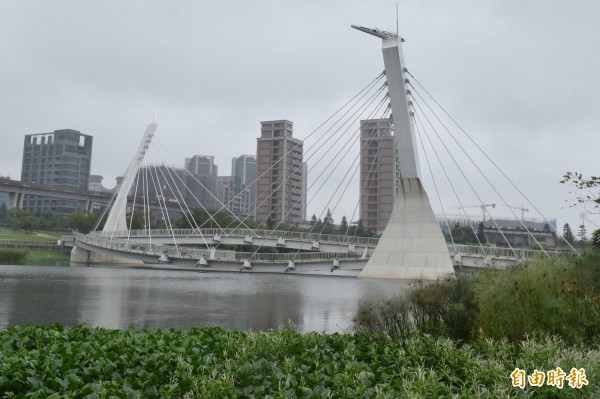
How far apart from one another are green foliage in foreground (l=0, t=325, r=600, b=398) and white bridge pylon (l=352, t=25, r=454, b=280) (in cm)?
2998

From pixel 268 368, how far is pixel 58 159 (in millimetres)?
154555

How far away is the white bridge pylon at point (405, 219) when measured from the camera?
120ft

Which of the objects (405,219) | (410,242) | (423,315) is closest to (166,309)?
(423,315)

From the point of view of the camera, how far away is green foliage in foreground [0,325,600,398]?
4.75 m

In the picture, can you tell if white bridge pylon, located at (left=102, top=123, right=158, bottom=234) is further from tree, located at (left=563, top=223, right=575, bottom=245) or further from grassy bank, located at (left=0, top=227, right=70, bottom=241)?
tree, located at (left=563, top=223, right=575, bottom=245)

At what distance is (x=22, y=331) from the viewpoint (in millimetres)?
7914

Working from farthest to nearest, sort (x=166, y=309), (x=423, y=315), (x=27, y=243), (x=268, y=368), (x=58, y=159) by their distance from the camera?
(x=58, y=159) → (x=27, y=243) → (x=166, y=309) → (x=423, y=315) → (x=268, y=368)

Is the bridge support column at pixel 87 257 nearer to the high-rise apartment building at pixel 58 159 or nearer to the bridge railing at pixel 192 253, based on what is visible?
the bridge railing at pixel 192 253

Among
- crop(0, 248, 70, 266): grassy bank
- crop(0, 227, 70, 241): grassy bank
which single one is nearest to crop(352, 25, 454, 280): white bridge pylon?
crop(0, 248, 70, 266): grassy bank

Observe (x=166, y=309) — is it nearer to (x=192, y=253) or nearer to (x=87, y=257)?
(x=192, y=253)

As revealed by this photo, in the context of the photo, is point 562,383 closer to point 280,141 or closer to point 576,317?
point 576,317

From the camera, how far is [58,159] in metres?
146

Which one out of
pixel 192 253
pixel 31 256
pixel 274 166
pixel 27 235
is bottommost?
pixel 31 256

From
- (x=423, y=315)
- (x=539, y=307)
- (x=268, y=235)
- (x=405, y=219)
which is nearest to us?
(x=539, y=307)
